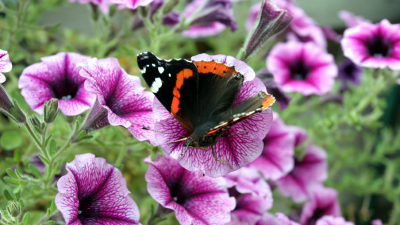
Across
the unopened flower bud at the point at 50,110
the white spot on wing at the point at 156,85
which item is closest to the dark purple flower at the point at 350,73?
the white spot on wing at the point at 156,85

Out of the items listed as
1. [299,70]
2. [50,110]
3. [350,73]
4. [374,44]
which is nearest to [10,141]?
[50,110]

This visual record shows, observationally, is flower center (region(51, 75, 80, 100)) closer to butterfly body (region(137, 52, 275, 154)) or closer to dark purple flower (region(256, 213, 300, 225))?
butterfly body (region(137, 52, 275, 154))

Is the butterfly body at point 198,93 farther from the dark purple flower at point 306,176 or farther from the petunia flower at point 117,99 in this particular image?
the dark purple flower at point 306,176

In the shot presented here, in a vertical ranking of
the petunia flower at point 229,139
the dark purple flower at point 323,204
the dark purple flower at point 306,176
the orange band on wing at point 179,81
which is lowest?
the dark purple flower at point 323,204

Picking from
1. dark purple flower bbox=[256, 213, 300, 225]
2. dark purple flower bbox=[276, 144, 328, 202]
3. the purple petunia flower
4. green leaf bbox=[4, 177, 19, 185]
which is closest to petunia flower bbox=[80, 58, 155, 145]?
the purple petunia flower

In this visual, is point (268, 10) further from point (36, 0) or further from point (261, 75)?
point (36, 0)

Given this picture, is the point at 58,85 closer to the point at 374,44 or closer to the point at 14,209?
the point at 14,209

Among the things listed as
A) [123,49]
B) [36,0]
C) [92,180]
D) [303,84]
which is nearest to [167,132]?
[92,180]
